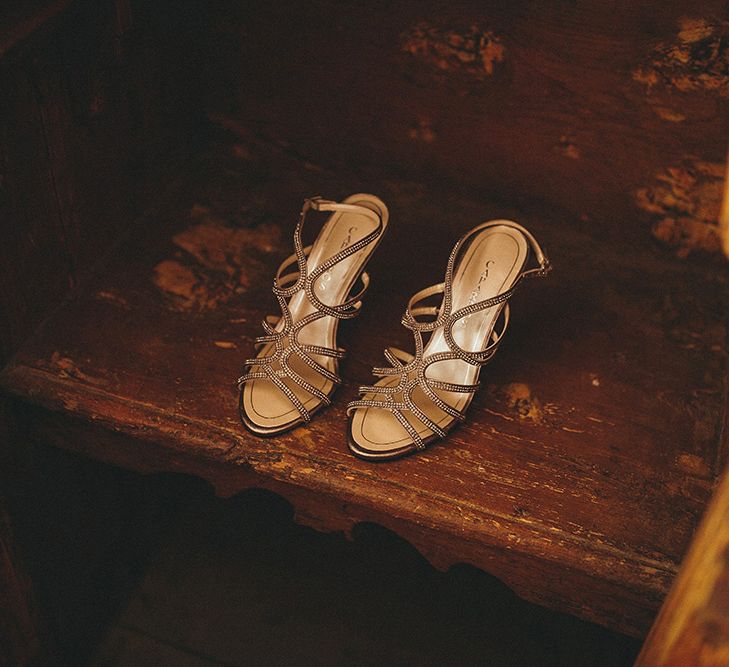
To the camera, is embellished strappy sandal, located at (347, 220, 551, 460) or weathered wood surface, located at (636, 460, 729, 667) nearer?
weathered wood surface, located at (636, 460, 729, 667)

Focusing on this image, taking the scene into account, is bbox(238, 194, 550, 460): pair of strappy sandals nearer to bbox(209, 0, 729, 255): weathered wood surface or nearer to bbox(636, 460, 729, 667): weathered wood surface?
bbox(209, 0, 729, 255): weathered wood surface

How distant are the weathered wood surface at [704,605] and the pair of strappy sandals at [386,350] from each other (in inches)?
18.0

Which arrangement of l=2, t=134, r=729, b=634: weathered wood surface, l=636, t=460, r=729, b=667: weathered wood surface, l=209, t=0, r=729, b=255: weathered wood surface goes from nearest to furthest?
l=636, t=460, r=729, b=667: weathered wood surface
l=2, t=134, r=729, b=634: weathered wood surface
l=209, t=0, r=729, b=255: weathered wood surface

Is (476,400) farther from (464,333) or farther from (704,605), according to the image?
(704,605)

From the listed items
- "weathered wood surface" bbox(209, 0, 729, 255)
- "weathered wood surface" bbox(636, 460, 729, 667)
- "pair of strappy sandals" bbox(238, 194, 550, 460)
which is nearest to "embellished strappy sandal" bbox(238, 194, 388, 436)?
"pair of strappy sandals" bbox(238, 194, 550, 460)

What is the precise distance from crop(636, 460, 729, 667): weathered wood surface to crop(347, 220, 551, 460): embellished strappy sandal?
46cm

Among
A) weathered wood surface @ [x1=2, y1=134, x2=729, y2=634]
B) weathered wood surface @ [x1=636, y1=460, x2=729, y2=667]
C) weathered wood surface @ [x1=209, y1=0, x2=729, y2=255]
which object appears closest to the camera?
weathered wood surface @ [x1=636, y1=460, x2=729, y2=667]

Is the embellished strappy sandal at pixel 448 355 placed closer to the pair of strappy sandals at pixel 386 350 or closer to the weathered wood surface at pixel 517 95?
the pair of strappy sandals at pixel 386 350

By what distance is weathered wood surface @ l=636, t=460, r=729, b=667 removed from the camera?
381mm

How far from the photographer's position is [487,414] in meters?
0.93

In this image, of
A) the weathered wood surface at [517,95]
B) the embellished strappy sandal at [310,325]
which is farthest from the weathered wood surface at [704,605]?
the weathered wood surface at [517,95]

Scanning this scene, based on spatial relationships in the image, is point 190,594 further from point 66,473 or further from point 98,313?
point 98,313

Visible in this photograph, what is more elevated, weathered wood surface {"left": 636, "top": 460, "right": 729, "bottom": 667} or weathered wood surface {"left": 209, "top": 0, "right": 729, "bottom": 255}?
weathered wood surface {"left": 636, "top": 460, "right": 729, "bottom": 667}

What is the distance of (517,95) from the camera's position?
110cm
